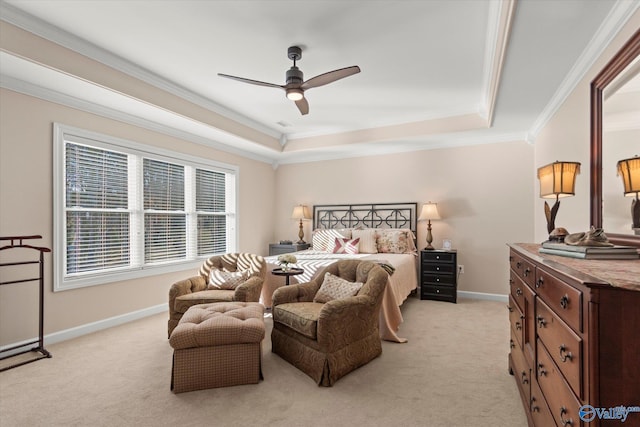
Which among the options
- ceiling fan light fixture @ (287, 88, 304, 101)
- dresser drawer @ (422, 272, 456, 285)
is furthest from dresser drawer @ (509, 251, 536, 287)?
dresser drawer @ (422, 272, 456, 285)

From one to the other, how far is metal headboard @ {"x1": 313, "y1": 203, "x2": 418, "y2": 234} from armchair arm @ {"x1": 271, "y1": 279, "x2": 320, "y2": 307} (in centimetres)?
289

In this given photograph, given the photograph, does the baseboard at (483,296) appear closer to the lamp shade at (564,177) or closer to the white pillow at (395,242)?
the white pillow at (395,242)

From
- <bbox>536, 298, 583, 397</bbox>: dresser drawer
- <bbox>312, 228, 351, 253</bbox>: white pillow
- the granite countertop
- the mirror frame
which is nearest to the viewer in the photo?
the granite countertop

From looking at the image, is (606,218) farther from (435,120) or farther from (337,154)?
(337,154)

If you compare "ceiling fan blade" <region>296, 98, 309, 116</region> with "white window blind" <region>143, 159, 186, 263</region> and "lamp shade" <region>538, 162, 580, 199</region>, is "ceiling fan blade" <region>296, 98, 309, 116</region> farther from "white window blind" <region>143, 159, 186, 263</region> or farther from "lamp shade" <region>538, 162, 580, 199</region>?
"white window blind" <region>143, 159, 186, 263</region>

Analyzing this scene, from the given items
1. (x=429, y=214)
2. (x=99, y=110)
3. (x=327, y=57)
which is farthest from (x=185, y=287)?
(x=429, y=214)

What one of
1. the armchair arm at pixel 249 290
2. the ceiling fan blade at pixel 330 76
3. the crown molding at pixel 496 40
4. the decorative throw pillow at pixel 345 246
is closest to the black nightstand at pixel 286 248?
the decorative throw pillow at pixel 345 246

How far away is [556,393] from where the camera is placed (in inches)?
55.1

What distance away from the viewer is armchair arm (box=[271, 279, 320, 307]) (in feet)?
10.5

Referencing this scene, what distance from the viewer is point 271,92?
4191 mm

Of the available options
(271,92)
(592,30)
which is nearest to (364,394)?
(592,30)

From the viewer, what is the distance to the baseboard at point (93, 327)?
10.7 ft

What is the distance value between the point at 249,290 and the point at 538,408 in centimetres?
264

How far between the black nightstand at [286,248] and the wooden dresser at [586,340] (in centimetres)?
486
